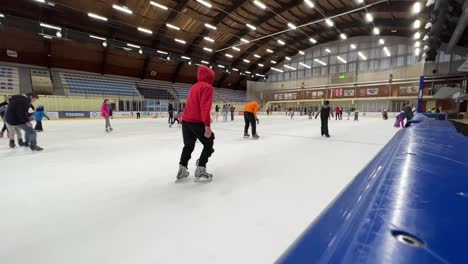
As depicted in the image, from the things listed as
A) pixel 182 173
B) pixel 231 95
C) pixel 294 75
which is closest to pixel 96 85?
pixel 231 95

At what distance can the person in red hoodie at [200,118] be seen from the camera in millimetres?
2326

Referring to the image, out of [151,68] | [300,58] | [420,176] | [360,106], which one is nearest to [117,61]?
[151,68]

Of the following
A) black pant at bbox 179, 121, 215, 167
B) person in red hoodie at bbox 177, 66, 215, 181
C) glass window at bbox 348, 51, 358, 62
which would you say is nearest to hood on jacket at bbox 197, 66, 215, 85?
person in red hoodie at bbox 177, 66, 215, 181

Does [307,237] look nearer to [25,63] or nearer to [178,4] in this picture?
[178,4]

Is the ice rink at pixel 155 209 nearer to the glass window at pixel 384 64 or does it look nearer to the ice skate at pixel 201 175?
the ice skate at pixel 201 175

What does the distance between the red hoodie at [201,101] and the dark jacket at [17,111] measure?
365 centimetres

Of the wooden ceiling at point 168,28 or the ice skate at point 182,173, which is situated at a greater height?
the wooden ceiling at point 168,28

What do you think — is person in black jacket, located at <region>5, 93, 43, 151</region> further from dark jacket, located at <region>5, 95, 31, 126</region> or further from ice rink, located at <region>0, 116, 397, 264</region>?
ice rink, located at <region>0, 116, 397, 264</region>

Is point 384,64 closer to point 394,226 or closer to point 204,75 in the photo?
point 204,75

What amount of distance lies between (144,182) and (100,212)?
2.36 feet

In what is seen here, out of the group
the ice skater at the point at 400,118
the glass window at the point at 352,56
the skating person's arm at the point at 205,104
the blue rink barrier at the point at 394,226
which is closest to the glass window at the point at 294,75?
the glass window at the point at 352,56

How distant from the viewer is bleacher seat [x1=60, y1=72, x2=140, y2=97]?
20000 mm

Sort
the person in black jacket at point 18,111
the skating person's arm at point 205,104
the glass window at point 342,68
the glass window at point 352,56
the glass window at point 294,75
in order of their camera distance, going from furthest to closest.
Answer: the glass window at point 294,75, the glass window at point 342,68, the glass window at point 352,56, the person in black jacket at point 18,111, the skating person's arm at point 205,104

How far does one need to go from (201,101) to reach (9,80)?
23.8 meters
